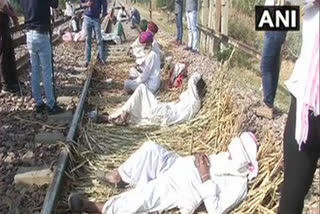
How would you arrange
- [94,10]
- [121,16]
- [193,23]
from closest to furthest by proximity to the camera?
[94,10]
[193,23]
[121,16]

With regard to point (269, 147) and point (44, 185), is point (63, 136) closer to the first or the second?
point (44, 185)

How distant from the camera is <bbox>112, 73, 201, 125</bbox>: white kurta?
5.69 m

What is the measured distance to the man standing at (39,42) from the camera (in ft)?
18.7

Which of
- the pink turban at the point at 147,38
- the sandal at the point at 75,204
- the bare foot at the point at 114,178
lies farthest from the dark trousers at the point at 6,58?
the sandal at the point at 75,204

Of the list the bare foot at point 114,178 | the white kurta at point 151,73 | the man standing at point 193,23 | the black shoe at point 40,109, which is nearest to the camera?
the bare foot at point 114,178

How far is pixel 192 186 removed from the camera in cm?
365

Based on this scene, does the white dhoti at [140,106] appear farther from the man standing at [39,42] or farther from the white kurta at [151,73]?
the white kurta at [151,73]

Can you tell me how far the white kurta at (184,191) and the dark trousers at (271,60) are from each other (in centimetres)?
136

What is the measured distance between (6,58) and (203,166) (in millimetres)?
4432

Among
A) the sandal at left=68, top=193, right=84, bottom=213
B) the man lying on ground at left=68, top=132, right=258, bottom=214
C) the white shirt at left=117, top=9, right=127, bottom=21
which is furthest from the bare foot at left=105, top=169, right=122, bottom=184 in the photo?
the white shirt at left=117, top=9, right=127, bottom=21

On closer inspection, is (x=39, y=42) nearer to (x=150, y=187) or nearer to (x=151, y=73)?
(x=151, y=73)

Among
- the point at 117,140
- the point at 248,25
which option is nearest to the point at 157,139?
the point at 117,140

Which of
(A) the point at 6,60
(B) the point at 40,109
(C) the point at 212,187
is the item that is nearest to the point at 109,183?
(C) the point at 212,187

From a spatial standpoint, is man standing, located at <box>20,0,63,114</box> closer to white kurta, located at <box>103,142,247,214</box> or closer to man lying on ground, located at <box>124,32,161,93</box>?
man lying on ground, located at <box>124,32,161,93</box>
